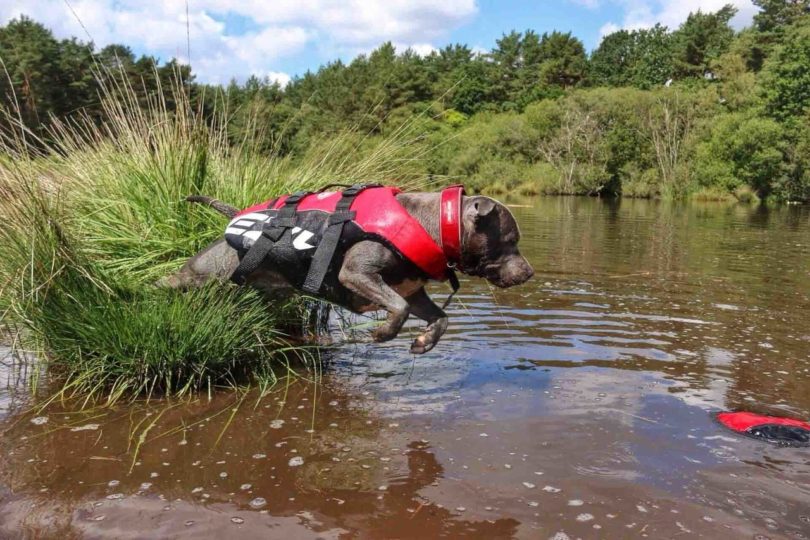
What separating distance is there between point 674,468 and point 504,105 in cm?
7387

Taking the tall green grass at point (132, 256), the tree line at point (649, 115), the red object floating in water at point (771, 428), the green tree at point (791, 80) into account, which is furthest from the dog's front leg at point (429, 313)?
the green tree at point (791, 80)

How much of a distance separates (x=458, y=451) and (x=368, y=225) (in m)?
1.52

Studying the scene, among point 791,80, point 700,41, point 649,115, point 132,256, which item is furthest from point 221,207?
point 700,41

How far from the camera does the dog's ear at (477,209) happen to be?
421 cm

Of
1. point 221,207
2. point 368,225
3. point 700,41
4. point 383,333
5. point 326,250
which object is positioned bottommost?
point 383,333

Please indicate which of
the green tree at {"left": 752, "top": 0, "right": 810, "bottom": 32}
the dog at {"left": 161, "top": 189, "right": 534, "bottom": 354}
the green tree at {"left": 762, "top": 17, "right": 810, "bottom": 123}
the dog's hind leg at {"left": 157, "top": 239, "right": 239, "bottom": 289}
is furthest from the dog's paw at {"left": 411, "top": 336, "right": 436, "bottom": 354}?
the green tree at {"left": 752, "top": 0, "right": 810, "bottom": 32}

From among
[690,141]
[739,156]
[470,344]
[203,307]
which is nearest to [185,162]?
[203,307]

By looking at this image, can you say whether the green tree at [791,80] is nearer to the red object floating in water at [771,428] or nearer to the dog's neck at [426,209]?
the red object floating in water at [771,428]

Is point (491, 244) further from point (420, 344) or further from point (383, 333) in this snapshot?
point (383, 333)

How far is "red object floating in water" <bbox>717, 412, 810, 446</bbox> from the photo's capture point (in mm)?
3768

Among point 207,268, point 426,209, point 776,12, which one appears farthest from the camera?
point 776,12

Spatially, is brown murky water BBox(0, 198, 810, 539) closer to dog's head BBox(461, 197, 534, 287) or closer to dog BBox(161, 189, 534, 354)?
dog BBox(161, 189, 534, 354)

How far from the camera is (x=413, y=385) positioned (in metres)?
4.84

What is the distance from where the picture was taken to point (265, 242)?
4.32m
